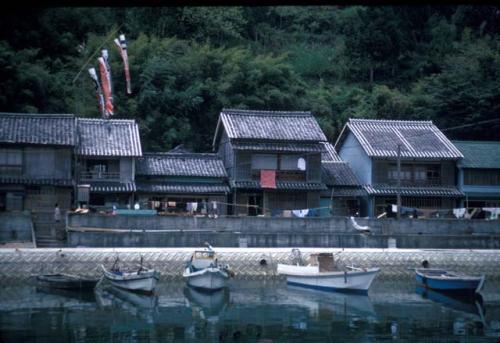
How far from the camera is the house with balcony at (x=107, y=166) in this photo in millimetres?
42812

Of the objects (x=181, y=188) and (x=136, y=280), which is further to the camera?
(x=181, y=188)

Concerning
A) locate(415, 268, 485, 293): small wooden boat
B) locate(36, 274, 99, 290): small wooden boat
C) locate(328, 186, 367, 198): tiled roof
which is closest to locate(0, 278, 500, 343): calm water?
locate(36, 274, 99, 290): small wooden boat

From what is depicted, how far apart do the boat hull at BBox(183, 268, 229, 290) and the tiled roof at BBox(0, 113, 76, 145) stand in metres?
13.1

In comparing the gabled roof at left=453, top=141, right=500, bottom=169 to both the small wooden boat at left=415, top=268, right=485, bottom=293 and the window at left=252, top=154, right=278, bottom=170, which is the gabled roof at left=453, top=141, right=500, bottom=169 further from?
the small wooden boat at left=415, top=268, right=485, bottom=293

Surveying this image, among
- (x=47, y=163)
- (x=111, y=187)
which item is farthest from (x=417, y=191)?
(x=47, y=163)

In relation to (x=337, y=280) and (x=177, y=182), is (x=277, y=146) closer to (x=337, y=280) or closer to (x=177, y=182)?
(x=177, y=182)

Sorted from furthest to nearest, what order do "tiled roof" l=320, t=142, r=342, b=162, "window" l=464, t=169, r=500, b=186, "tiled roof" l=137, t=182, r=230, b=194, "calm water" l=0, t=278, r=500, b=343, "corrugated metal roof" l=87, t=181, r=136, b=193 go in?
"tiled roof" l=320, t=142, r=342, b=162 → "window" l=464, t=169, r=500, b=186 → "tiled roof" l=137, t=182, r=230, b=194 → "corrugated metal roof" l=87, t=181, r=136, b=193 → "calm water" l=0, t=278, r=500, b=343

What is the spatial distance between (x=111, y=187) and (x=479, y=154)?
27.7 m

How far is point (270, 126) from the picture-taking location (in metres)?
47.2

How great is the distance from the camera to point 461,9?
244 feet

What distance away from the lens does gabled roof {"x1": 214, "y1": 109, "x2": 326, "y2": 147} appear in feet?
150

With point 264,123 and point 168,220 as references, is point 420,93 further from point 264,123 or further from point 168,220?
point 168,220

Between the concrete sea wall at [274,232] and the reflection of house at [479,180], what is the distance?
6940mm

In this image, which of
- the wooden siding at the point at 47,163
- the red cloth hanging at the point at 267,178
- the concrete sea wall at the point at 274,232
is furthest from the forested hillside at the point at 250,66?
the concrete sea wall at the point at 274,232
